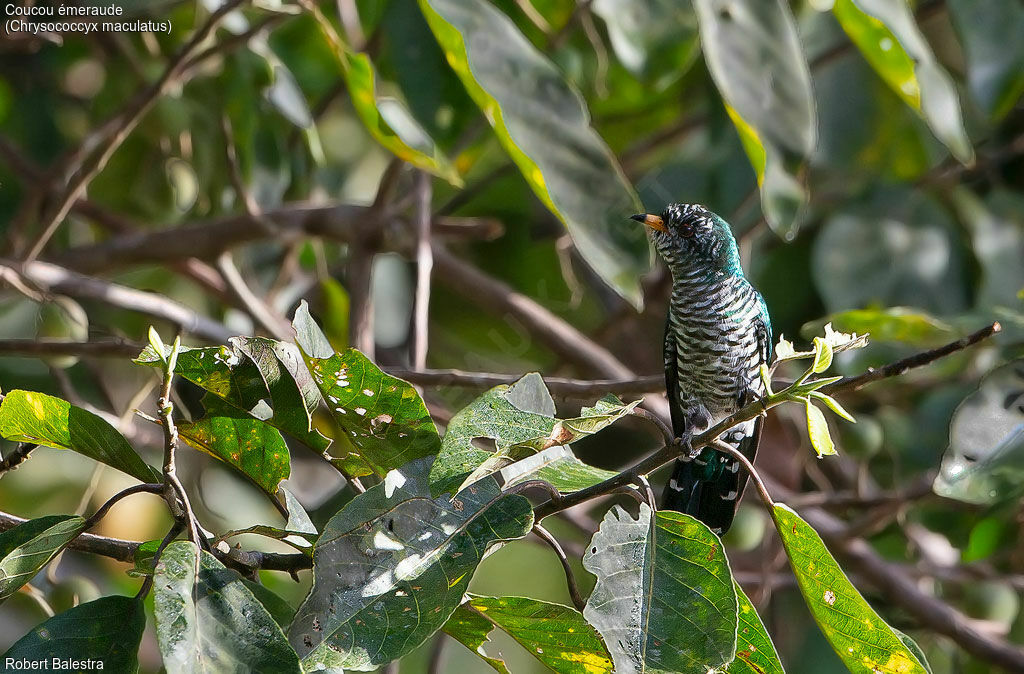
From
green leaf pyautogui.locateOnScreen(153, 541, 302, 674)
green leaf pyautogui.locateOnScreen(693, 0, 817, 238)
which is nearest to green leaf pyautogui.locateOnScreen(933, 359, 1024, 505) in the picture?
green leaf pyautogui.locateOnScreen(693, 0, 817, 238)

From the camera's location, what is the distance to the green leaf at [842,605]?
1.30m

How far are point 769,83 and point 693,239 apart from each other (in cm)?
32

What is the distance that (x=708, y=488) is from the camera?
1987mm

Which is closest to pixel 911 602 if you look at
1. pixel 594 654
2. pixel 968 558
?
pixel 968 558

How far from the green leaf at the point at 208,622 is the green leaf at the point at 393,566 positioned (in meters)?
0.04

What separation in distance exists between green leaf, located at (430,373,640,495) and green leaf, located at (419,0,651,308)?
498mm

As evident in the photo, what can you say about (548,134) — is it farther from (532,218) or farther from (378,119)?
(532,218)

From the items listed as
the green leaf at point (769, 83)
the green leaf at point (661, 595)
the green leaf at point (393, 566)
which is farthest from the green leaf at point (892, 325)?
the green leaf at point (393, 566)

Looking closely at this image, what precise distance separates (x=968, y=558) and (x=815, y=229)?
1.43 meters

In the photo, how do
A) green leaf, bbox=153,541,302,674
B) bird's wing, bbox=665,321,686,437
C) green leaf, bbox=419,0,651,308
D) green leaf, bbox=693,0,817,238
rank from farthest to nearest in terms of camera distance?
bird's wing, bbox=665,321,686,437 < green leaf, bbox=693,0,817,238 < green leaf, bbox=419,0,651,308 < green leaf, bbox=153,541,302,674

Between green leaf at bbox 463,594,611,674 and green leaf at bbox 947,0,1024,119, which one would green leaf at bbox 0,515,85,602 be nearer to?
green leaf at bbox 463,594,611,674

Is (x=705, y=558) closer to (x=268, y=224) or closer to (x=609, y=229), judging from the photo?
(x=609, y=229)

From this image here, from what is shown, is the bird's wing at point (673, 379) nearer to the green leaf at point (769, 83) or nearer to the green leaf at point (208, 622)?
the green leaf at point (769, 83)

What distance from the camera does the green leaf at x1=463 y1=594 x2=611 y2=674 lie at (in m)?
1.29
